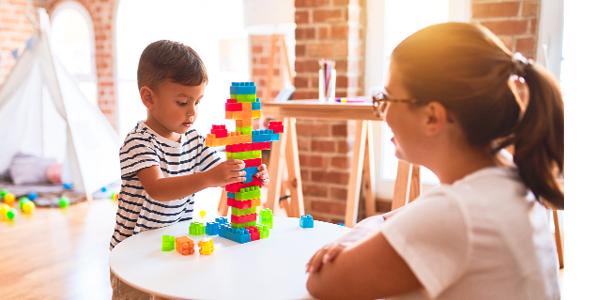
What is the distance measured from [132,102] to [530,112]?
17.2 feet

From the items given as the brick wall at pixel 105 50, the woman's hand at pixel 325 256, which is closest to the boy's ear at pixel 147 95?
the woman's hand at pixel 325 256

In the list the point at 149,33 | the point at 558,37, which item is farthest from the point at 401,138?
the point at 149,33

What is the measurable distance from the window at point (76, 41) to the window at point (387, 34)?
3511 millimetres

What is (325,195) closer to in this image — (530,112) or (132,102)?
(530,112)

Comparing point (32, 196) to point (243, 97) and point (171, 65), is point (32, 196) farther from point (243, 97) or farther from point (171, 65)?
point (243, 97)

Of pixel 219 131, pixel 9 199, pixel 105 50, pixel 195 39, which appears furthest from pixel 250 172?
pixel 105 50

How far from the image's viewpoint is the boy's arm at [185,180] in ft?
4.00

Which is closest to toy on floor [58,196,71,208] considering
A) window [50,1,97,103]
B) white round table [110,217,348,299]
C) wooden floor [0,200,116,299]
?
wooden floor [0,200,116,299]

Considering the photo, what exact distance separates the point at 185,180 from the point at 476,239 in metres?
0.78

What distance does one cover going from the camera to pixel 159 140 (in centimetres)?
148

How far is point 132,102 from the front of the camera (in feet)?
18.4

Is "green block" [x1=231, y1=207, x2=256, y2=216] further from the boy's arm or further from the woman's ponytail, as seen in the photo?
the woman's ponytail

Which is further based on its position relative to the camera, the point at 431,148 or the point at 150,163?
the point at 150,163

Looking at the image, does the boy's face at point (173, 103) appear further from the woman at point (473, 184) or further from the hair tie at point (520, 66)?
the hair tie at point (520, 66)
